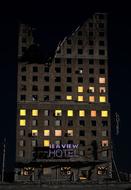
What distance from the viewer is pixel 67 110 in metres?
128

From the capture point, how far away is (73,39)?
133250mm

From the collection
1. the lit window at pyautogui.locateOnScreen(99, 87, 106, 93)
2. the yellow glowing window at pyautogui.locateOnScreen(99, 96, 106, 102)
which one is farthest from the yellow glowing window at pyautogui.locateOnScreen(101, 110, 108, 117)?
the lit window at pyautogui.locateOnScreen(99, 87, 106, 93)

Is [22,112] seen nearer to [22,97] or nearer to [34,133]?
[22,97]

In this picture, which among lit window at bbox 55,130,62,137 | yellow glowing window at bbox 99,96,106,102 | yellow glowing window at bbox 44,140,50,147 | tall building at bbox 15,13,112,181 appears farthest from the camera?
yellow glowing window at bbox 99,96,106,102

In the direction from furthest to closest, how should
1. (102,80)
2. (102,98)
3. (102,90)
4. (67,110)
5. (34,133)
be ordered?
1. (102,80)
2. (102,90)
3. (102,98)
4. (67,110)
5. (34,133)

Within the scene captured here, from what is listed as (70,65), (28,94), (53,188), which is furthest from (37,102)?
(53,188)

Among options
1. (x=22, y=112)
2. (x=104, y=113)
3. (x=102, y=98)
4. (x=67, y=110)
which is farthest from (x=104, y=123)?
(x=22, y=112)

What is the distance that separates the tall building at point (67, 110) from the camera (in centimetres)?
12406

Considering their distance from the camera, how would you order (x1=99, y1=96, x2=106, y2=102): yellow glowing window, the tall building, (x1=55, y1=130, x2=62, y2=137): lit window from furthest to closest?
(x1=99, y1=96, x2=106, y2=102): yellow glowing window → (x1=55, y1=130, x2=62, y2=137): lit window → the tall building

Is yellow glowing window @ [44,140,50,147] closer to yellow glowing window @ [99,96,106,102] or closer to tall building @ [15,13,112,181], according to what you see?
tall building @ [15,13,112,181]

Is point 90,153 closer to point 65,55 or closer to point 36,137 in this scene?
point 36,137

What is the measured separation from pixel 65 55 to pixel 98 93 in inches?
533

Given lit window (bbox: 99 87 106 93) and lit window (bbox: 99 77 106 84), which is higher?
lit window (bbox: 99 77 106 84)

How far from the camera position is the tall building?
124 meters
